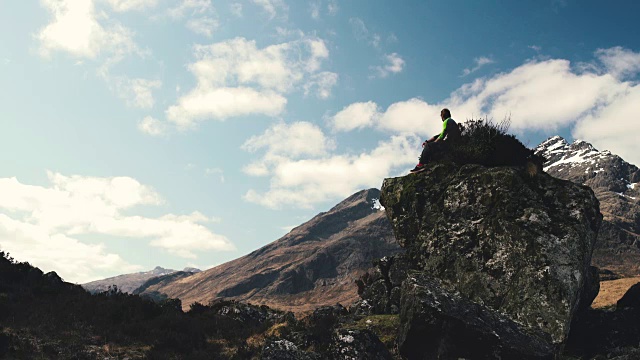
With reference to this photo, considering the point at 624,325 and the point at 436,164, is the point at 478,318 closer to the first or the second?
the point at 624,325

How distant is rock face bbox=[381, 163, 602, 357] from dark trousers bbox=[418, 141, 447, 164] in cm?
127

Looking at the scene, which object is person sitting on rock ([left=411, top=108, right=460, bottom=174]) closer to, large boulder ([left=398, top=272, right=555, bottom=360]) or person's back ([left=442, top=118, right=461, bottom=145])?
person's back ([left=442, top=118, right=461, bottom=145])

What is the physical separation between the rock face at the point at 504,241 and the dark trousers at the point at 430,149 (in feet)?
4.18

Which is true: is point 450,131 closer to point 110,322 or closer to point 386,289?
point 386,289

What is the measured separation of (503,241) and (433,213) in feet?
10.1

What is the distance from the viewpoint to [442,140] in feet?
55.5

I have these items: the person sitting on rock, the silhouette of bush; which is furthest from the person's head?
the silhouette of bush

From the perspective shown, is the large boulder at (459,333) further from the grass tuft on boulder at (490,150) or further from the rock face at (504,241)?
the grass tuft on boulder at (490,150)

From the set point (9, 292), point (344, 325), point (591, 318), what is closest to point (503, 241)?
point (591, 318)

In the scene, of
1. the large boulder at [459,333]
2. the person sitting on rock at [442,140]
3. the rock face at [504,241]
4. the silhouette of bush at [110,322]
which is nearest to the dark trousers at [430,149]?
the person sitting on rock at [442,140]

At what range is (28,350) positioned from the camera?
11695mm

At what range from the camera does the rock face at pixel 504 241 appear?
10305 millimetres

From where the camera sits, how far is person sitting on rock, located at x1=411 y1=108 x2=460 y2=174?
53.9 feet

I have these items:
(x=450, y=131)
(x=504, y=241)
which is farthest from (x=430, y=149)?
(x=504, y=241)
